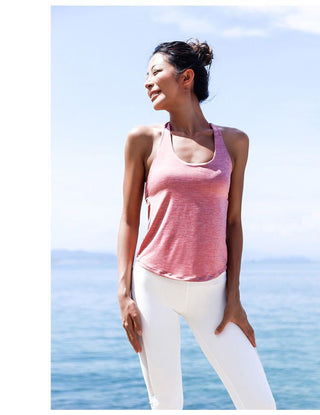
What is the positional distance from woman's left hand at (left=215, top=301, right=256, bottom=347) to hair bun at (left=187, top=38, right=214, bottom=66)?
86 centimetres

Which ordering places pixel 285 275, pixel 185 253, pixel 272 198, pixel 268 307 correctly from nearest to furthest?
pixel 185 253, pixel 268 307, pixel 272 198, pixel 285 275

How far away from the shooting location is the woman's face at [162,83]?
7.27 feet

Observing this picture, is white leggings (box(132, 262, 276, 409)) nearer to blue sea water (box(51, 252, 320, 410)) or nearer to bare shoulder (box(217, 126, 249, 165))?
bare shoulder (box(217, 126, 249, 165))

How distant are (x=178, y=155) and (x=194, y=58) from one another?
359mm

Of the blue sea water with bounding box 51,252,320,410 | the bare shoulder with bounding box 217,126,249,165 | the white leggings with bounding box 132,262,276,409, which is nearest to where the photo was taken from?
the white leggings with bounding box 132,262,276,409

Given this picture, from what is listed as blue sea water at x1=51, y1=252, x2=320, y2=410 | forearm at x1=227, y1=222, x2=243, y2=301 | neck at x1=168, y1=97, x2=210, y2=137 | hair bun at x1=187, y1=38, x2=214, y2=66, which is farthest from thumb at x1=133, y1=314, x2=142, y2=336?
blue sea water at x1=51, y1=252, x2=320, y2=410

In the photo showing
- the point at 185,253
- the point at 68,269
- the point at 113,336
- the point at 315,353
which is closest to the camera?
the point at 185,253

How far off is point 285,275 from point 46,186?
14549 millimetres

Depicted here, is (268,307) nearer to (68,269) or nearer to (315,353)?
(315,353)

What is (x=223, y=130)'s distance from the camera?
2.26 meters

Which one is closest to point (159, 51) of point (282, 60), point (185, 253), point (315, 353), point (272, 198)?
point (185, 253)

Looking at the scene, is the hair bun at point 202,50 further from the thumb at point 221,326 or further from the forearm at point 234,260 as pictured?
the thumb at point 221,326

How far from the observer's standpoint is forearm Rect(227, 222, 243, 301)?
214cm

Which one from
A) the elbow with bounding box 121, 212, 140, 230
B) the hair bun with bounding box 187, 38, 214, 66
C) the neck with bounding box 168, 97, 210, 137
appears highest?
the hair bun with bounding box 187, 38, 214, 66
